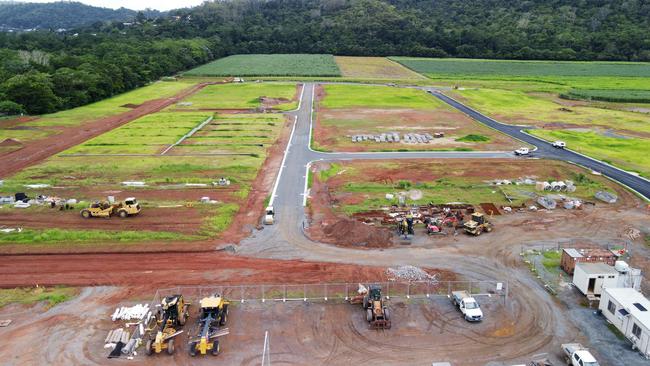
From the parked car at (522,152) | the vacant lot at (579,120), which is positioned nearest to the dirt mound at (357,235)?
the parked car at (522,152)

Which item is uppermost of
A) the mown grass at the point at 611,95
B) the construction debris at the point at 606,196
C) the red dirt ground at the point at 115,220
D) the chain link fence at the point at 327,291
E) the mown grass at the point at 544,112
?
the mown grass at the point at 611,95

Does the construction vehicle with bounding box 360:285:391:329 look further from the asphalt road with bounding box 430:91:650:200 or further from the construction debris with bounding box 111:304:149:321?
the asphalt road with bounding box 430:91:650:200

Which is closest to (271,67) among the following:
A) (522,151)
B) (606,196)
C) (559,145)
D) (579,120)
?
(579,120)

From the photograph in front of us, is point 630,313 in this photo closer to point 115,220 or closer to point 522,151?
point 115,220

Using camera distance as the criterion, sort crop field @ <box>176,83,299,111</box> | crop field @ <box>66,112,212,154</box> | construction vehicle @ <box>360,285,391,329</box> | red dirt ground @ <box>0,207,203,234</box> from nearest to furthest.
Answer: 1. construction vehicle @ <box>360,285,391,329</box>
2. red dirt ground @ <box>0,207,203,234</box>
3. crop field @ <box>66,112,212,154</box>
4. crop field @ <box>176,83,299,111</box>

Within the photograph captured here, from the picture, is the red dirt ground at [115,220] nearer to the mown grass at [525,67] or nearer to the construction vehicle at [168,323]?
the construction vehicle at [168,323]

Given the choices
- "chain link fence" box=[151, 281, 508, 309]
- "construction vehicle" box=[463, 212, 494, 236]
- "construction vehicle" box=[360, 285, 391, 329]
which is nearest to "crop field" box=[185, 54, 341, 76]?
"construction vehicle" box=[463, 212, 494, 236]
